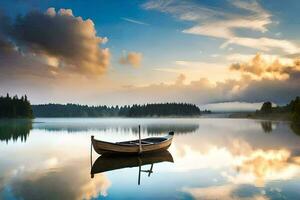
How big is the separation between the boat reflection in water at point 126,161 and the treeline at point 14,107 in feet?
421

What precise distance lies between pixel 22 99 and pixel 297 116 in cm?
12258

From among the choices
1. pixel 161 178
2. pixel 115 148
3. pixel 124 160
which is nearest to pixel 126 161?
pixel 124 160

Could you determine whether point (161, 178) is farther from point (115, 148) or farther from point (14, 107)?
point (14, 107)

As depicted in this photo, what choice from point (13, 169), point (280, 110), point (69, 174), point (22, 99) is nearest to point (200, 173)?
point (69, 174)

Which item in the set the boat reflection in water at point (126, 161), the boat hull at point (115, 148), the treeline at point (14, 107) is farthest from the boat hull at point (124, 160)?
the treeline at point (14, 107)

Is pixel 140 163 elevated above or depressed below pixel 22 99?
below

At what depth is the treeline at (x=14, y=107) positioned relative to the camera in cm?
14512

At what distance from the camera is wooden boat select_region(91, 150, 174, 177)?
2643cm

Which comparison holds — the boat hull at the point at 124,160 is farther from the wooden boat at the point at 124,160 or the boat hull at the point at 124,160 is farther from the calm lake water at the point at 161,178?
the calm lake water at the point at 161,178

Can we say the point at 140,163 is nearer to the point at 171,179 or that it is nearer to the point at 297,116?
the point at 171,179

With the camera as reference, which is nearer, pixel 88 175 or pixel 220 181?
pixel 220 181

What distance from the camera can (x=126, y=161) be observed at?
96.9 ft

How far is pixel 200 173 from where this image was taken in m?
23.5

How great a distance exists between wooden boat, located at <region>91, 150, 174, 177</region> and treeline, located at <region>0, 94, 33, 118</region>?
→ 421ft
